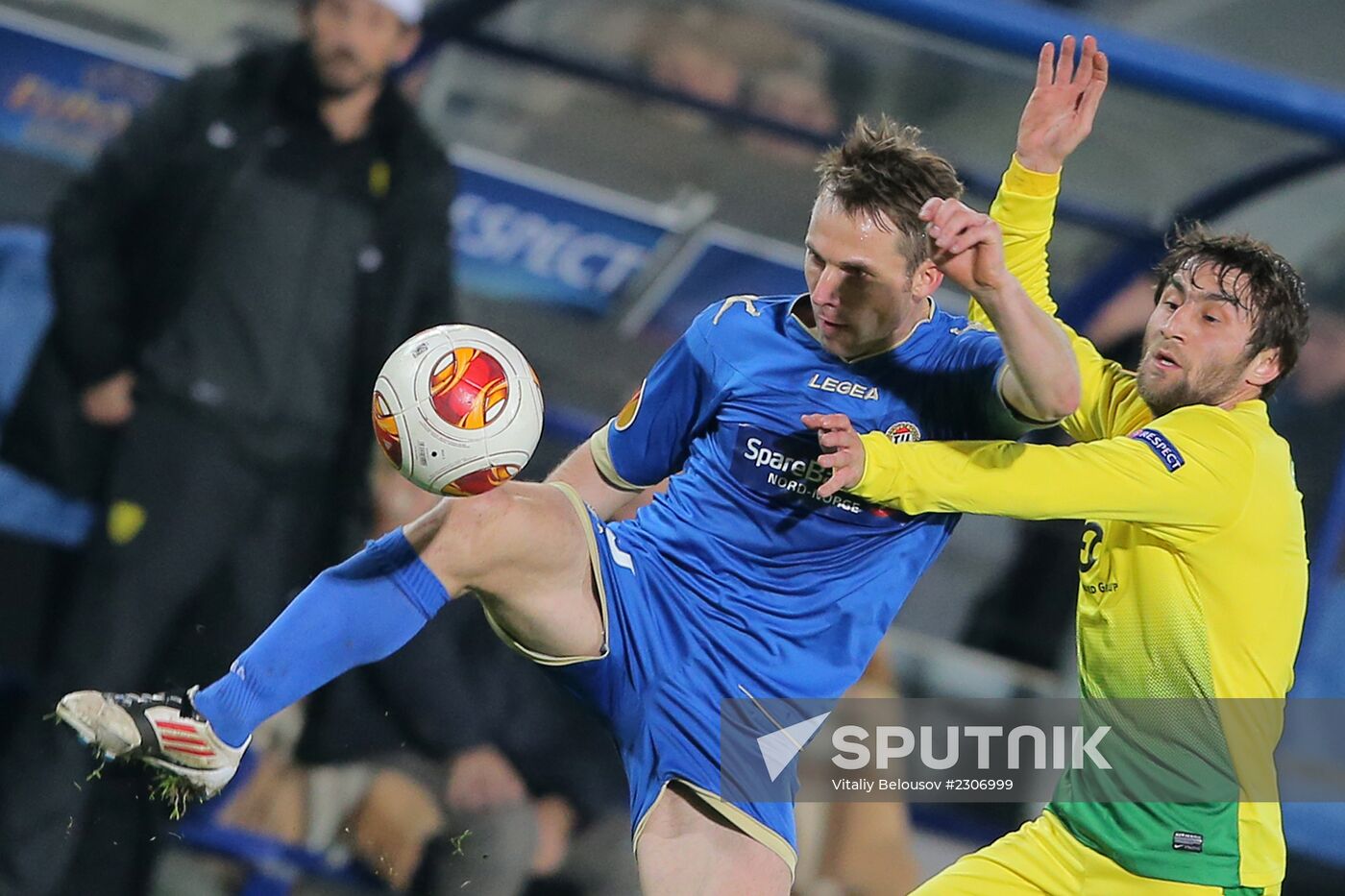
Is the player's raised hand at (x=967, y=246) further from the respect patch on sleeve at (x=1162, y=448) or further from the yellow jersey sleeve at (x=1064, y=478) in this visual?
the respect patch on sleeve at (x=1162, y=448)

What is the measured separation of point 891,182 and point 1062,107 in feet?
1.48

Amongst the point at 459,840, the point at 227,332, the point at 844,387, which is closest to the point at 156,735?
the point at 844,387

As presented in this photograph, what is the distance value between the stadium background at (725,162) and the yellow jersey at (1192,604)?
2534 mm

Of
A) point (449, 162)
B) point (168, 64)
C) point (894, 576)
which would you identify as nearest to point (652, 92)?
point (449, 162)

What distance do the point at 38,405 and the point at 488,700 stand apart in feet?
6.16

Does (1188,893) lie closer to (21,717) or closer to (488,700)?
(488,700)

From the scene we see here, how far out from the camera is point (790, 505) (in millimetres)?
3066

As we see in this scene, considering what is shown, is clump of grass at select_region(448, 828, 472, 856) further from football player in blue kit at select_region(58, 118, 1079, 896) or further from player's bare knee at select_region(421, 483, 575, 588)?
player's bare knee at select_region(421, 483, 575, 588)

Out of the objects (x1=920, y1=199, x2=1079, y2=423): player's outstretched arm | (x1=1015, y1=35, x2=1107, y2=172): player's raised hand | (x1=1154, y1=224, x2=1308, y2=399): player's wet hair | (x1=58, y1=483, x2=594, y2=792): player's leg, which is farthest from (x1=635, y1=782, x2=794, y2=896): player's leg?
(x1=1015, y1=35, x2=1107, y2=172): player's raised hand

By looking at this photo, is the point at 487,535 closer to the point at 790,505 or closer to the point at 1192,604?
the point at 790,505

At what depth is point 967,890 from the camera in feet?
9.79

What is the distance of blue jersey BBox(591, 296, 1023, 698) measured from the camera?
3.01 metres

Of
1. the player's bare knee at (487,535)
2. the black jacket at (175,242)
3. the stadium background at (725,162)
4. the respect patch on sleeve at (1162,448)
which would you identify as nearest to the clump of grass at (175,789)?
the player's bare knee at (487,535)

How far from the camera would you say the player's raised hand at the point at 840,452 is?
260 centimetres
